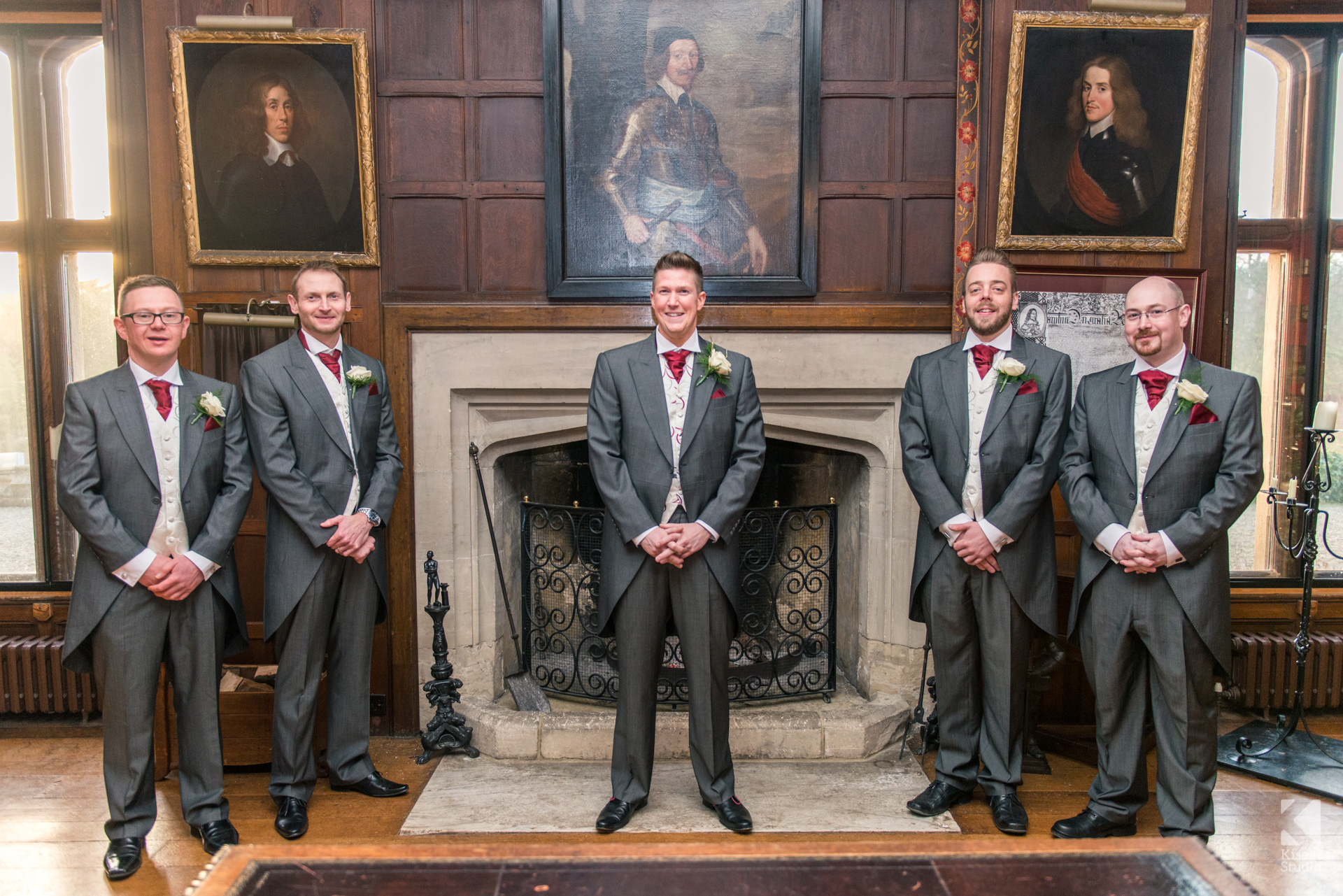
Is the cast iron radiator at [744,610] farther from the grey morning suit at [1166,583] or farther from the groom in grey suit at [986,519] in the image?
the grey morning suit at [1166,583]

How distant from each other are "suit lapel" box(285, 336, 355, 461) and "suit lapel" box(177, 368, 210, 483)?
0.30 meters

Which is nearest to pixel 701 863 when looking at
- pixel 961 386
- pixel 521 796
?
pixel 521 796

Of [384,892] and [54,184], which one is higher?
[54,184]

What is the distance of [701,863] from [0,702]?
146 inches

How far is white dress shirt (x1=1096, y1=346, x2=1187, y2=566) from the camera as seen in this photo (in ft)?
9.38

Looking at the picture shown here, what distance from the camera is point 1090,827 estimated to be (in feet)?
9.74

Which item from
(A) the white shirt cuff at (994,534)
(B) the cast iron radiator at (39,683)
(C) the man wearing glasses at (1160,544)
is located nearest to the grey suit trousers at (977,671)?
(A) the white shirt cuff at (994,534)

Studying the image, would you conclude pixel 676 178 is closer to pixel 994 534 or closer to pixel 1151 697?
pixel 994 534

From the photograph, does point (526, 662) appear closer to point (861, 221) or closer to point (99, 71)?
point (861, 221)

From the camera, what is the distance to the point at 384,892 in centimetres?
179

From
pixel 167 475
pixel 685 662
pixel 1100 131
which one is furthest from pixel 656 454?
pixel 1100 131

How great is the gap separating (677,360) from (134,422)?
1.75 meters

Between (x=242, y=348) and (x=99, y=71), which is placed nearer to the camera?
(x=242, y=348)

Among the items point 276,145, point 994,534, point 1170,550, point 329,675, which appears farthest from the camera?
point 276,145
